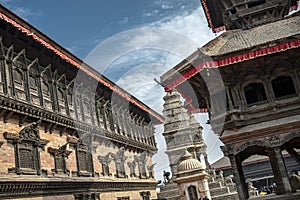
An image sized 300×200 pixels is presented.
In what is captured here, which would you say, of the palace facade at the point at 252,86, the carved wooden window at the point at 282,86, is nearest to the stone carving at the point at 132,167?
the palace facade at the point at 252,86

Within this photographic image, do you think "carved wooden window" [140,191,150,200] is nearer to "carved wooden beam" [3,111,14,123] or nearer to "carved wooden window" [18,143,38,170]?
"carved wooden window" [18,143,38,170]

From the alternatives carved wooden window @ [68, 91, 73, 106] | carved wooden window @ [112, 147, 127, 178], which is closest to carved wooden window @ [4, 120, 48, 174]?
carved wooden window @ [68, 91, 73, 106]

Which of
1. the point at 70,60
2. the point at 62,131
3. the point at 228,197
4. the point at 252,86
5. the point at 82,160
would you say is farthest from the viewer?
the point at 228,197

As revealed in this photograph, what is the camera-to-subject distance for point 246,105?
36.6ft

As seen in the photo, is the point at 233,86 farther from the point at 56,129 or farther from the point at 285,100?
the point at 56,129

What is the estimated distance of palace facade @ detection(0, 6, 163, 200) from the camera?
14.1 metres

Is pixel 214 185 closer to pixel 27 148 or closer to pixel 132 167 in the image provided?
pixel 132 167

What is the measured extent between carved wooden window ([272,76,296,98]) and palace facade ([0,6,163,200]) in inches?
377

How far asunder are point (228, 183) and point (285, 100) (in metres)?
21.2

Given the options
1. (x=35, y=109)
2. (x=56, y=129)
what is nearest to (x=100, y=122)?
(x=56, y=129)

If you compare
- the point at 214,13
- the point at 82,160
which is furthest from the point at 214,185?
the point at 214,13

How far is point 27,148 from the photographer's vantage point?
14.8 m

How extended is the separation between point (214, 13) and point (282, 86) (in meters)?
9.86

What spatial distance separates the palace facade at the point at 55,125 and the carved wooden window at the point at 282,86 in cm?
958
